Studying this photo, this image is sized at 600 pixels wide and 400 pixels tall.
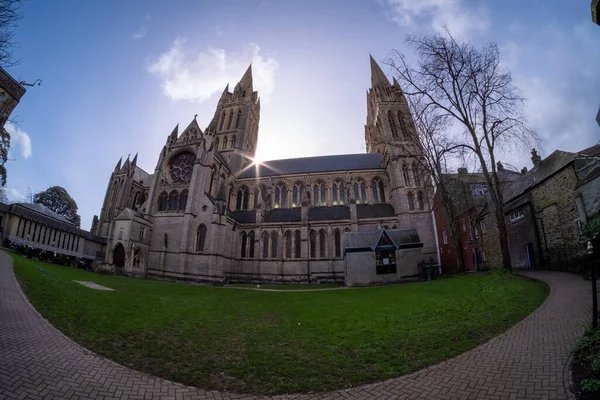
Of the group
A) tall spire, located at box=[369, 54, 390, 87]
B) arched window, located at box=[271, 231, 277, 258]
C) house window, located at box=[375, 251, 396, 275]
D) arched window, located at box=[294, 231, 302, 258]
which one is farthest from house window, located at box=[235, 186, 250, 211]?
tall spire, located at box=[369, 54, 390, 87]

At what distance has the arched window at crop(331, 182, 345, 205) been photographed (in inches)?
1492

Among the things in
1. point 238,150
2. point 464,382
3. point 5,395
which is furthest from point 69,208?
point 464,382

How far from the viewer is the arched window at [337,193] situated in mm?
37906

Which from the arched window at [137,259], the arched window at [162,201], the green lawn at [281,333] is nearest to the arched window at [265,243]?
the arched window at [162,201]

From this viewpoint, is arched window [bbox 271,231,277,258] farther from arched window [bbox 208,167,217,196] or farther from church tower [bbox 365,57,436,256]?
church tower [bbox 365,57,436,256]

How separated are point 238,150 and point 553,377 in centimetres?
4587

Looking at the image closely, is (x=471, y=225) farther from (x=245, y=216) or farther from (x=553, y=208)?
(x=245, y=216)

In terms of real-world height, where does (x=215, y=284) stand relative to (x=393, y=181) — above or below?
below

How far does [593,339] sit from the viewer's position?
529 centimetres

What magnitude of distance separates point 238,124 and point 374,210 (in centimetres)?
3007

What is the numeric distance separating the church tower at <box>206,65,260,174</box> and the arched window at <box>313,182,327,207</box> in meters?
14.4

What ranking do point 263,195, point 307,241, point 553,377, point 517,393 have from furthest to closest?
1. point 263,195
2. point 307,241
3. point 553,377
4. point 517,393

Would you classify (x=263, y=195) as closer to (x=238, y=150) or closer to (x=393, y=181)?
(x=238, y=150)

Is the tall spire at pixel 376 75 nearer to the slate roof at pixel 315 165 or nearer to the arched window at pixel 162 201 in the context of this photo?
the slate roof at pixel 315 165
